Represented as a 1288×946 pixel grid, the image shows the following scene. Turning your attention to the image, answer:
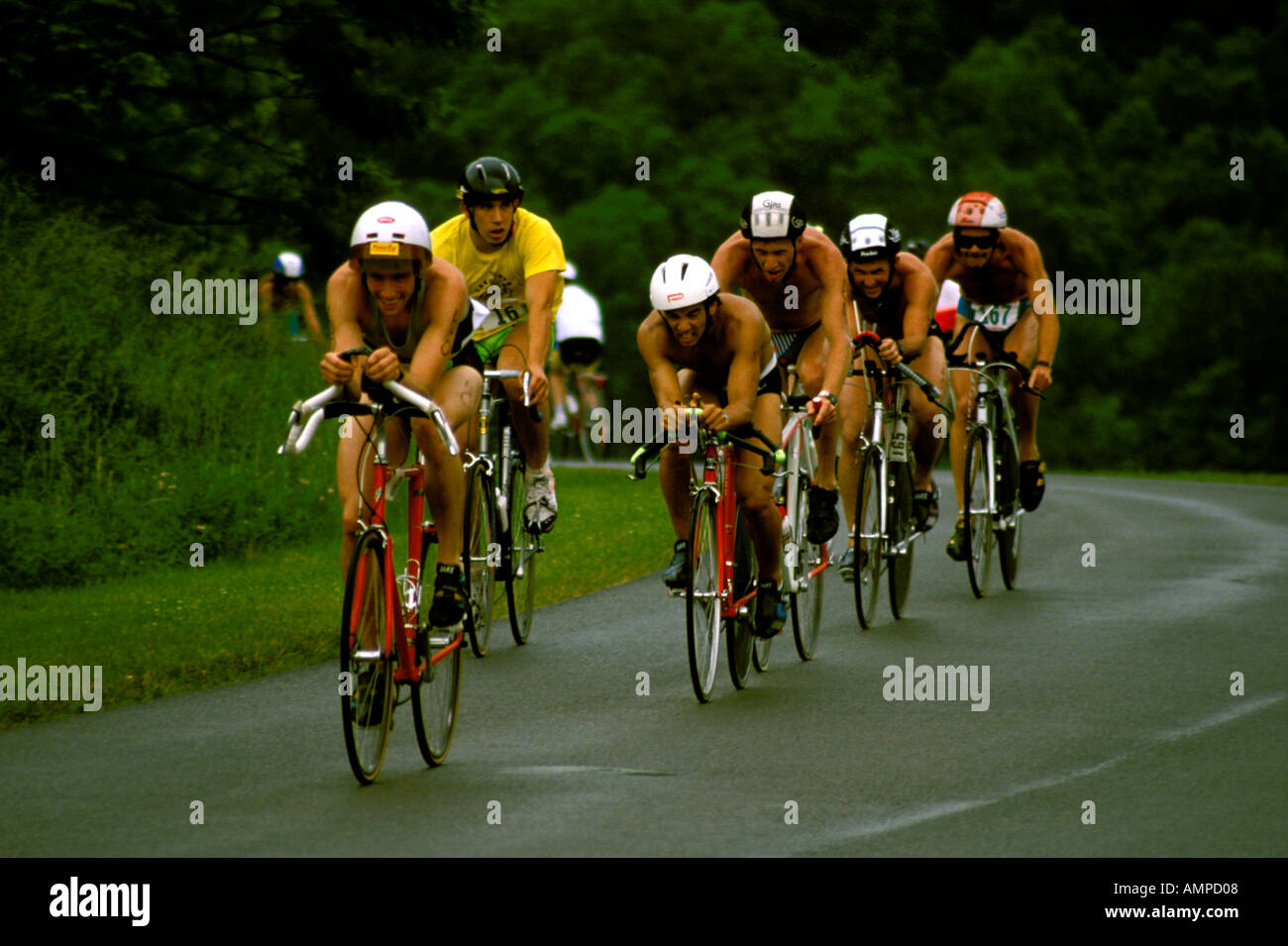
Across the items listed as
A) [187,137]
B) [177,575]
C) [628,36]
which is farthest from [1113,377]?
[177,575]

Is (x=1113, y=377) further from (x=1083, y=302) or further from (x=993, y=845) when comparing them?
(x=993, y=845)

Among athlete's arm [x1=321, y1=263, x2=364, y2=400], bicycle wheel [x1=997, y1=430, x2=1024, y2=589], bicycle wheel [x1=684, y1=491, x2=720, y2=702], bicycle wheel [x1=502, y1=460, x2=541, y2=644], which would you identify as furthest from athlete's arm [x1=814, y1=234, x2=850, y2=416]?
athlete's arm [x1=321, y1=263, x2=364, y2=400]

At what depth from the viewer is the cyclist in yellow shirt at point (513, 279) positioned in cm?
1026

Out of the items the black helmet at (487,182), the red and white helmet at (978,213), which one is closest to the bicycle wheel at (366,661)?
the black helmet at (487,182)

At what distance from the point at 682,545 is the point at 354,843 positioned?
2975 mm

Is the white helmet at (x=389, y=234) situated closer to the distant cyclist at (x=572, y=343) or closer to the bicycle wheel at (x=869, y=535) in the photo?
the bicycle wheel at (x=869, y=535)

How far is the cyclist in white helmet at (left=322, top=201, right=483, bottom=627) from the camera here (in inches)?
296

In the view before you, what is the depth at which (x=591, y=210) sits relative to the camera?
40969 mm

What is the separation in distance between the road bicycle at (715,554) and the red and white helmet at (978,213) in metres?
4.02

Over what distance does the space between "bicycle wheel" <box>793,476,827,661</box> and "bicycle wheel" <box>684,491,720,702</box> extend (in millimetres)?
994

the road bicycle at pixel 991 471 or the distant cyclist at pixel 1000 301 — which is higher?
the distant cyclist at pixel 1000 301

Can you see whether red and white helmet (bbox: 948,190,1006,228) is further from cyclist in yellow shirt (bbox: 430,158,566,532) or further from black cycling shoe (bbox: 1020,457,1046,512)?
cyclist in yellow shirt (bbox: 430,158,566,532)

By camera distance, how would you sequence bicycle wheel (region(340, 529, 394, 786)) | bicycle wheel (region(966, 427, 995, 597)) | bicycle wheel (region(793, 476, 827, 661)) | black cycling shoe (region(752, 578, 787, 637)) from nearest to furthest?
bicycle wheel (region(340, 529, 394, 786)), black cycling shoe (region(752, 578, 787, 637)), bicycle wheel (region(793, 476, 827, 661)), bicycle wheel (region(966, 427, 995, 597))

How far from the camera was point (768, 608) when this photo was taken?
9539 millimetres
